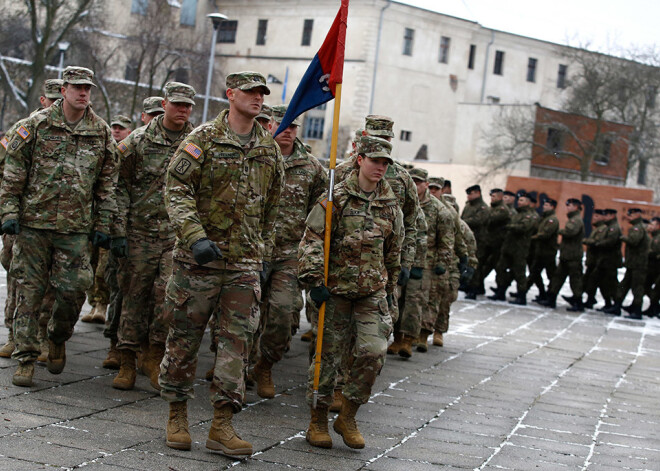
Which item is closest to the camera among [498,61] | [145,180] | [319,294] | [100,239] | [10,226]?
[319,294]

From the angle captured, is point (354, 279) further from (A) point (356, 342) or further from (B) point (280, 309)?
(B) point (280, 309)

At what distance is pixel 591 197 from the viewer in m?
41.5

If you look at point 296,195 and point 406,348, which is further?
→ point 406,348

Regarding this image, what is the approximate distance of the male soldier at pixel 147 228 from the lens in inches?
327

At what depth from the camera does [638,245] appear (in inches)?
810

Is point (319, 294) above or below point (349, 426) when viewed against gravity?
above

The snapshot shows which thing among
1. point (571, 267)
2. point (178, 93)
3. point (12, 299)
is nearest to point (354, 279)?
point (178, 93)

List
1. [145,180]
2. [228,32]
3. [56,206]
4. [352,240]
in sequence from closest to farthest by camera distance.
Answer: [352,240], [56,206], [145,180], [228,32]

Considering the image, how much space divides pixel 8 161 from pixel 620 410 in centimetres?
607

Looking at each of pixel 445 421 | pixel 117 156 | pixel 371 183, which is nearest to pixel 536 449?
pixel 445 421

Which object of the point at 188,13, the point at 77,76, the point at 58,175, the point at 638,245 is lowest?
the point at 638,245

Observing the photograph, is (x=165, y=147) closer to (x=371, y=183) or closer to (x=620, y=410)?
(x=371, y=183)

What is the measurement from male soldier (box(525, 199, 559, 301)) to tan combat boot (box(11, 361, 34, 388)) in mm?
14072

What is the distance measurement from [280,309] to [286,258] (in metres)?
0.52
